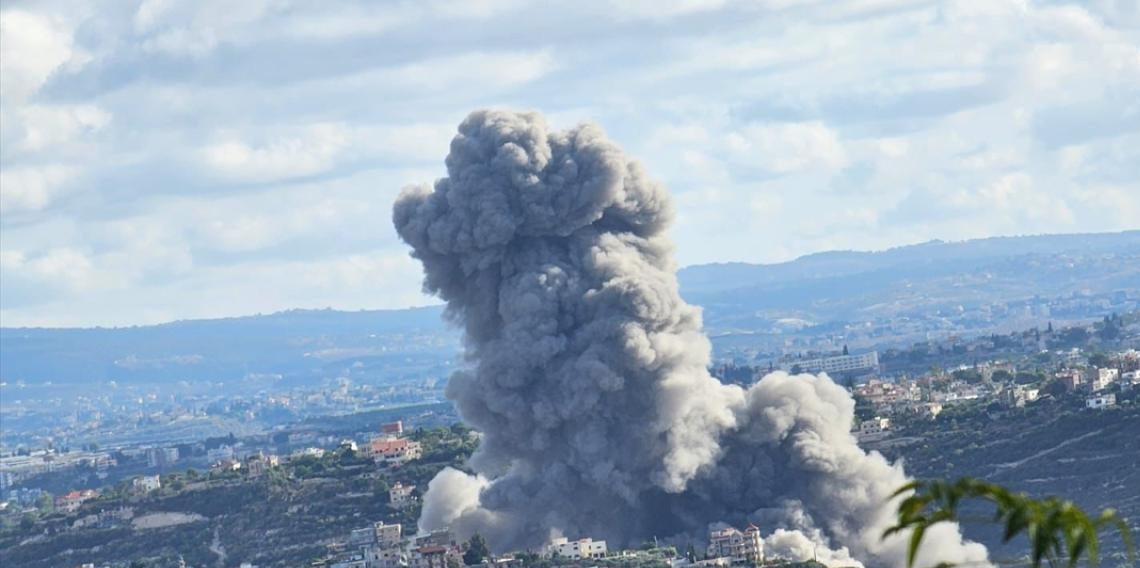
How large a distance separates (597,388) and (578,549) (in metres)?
4.41

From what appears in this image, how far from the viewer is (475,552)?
7350cm

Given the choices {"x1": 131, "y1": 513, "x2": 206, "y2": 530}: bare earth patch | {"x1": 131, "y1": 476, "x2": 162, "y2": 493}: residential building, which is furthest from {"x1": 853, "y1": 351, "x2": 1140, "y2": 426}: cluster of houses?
{"x1": 131, "y1": 476, "x2": 162, "y2": 493}: residential building

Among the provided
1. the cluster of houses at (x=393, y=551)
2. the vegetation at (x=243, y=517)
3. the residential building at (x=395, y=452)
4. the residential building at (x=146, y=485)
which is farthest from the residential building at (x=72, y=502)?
the cluster of houses at (x=393, y=551)

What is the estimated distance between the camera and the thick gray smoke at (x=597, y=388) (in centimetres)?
7525

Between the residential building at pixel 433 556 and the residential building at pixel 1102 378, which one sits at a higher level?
the residential building at pixel 1102 378

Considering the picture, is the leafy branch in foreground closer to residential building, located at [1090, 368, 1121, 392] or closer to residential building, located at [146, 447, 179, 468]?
residential building, located at [1090, 368, 1121, 392]

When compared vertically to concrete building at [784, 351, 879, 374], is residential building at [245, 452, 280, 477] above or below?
above

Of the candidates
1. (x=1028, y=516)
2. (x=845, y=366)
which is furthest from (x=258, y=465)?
(x=1028, y=516)

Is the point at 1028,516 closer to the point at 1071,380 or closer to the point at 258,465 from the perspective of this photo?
the point at 1071,380

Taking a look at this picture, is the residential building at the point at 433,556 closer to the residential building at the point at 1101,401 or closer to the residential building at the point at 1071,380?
the residential building at the point at 1101,401

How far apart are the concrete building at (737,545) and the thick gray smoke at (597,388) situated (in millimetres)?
1377

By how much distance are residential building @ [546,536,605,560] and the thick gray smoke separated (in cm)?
180

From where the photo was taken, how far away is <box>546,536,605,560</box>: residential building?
73.0 m

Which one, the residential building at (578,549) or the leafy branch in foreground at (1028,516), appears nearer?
the leafy branch in foreground at (1028,516)
